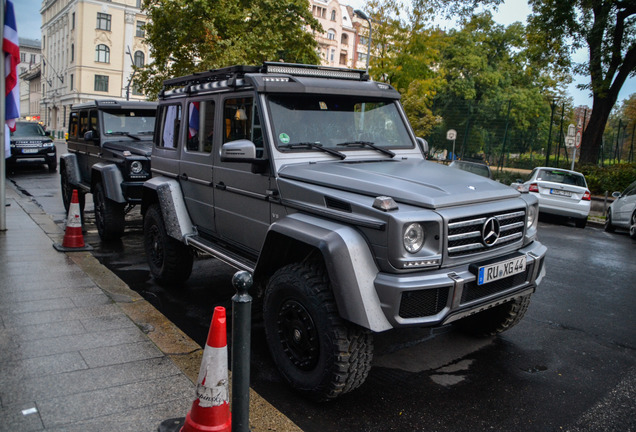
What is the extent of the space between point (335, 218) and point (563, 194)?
38.7 feet

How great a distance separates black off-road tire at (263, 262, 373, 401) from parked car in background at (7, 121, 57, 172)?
19.0m

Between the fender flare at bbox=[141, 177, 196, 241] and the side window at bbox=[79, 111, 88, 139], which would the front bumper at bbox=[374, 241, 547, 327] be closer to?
the fender flare at bbox=[141, 177, 196, 241]

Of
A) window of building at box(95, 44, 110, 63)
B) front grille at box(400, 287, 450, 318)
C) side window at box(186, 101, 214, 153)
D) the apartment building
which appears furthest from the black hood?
window of building at box(95, 44, 110, 63)

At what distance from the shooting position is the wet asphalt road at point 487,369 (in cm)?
353

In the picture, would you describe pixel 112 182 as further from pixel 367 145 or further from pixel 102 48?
pixel 102 48

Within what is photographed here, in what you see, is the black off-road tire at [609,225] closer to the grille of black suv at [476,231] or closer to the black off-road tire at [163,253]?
the grille of black suv at [476,231]

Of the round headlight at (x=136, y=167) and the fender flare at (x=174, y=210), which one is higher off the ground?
the round headlight at (x=136, y=167)

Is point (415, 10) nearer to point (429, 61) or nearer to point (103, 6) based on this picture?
point (429, 61)

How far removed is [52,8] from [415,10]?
7414 centimetres

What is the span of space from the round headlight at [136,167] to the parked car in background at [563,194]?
958cm

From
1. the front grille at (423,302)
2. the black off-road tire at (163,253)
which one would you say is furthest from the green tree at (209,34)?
the front grille at (423,302)

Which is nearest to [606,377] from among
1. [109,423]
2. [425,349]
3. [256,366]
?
[425,349]

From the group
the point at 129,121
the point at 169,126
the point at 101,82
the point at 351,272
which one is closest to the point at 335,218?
the point at 351,272

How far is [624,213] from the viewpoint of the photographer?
41.8 feet
